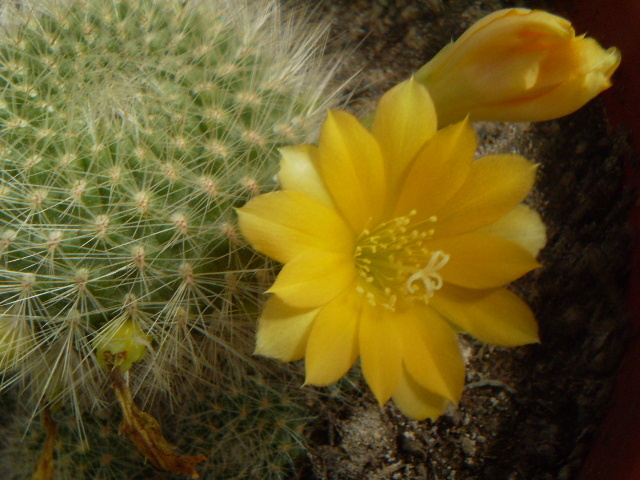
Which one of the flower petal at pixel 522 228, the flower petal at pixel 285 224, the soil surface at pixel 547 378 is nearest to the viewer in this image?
the flower petal at pixel 285 224

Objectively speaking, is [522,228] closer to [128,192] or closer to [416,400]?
[416,400]

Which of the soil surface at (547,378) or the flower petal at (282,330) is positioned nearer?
the flower petal at (282,330)

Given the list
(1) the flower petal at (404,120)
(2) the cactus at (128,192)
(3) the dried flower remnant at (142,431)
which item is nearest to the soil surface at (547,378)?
(2) the cactus at (128,192)

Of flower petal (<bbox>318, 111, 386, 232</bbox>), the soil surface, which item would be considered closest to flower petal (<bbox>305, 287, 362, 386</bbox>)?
flower petal (<bbox>318, 111, 386, 232</bbox>)

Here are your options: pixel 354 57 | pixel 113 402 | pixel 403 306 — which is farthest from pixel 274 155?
pixel 354 57

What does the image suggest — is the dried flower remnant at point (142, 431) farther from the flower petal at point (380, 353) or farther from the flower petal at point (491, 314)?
the flower petal at point (491, 314)

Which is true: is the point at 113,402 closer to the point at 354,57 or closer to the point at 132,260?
the point at 132,260
